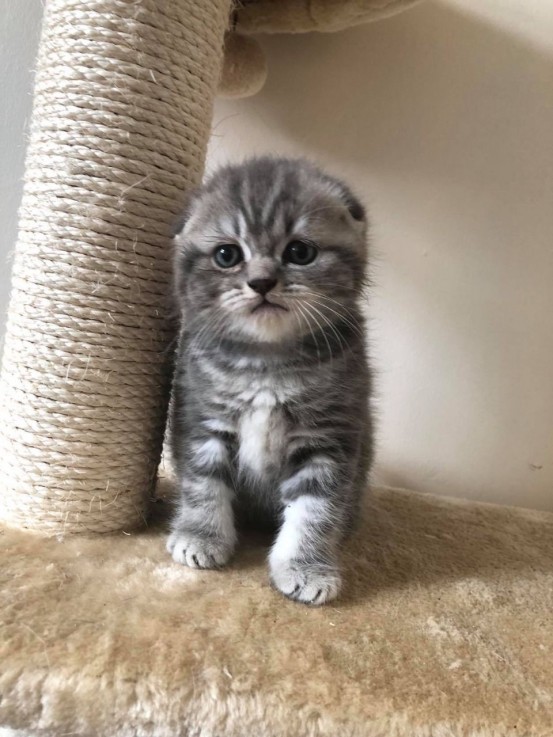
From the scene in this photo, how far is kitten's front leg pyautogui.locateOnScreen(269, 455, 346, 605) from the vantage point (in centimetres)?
80

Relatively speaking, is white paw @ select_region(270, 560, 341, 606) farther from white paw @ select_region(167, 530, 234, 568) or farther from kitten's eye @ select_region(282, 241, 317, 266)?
kitten's eye @ select_region(282, 241, 317, 266)

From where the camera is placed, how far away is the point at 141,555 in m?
0.88

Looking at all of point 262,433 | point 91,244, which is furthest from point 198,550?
point 91,244

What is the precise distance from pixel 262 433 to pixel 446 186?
868 millimetres

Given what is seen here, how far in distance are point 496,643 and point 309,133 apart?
3.71 ft

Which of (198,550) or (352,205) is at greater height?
(352,205)

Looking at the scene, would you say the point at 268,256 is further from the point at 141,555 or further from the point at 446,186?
the point at 446,186

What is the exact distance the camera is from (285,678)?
630 millimetres

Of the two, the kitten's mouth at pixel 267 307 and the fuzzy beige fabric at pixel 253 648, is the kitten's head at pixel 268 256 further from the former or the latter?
the fuzzy beige fabric at pixel 253 648

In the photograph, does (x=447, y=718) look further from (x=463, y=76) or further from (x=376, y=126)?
(x=463, y=76)

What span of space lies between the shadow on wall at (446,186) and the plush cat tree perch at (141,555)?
30 centimetres

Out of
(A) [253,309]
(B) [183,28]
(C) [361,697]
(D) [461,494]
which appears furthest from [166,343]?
(D) [461,494]

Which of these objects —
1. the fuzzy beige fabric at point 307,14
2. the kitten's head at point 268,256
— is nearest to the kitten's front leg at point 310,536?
the kitten's head at point 268,256

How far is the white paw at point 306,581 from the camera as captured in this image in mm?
795
